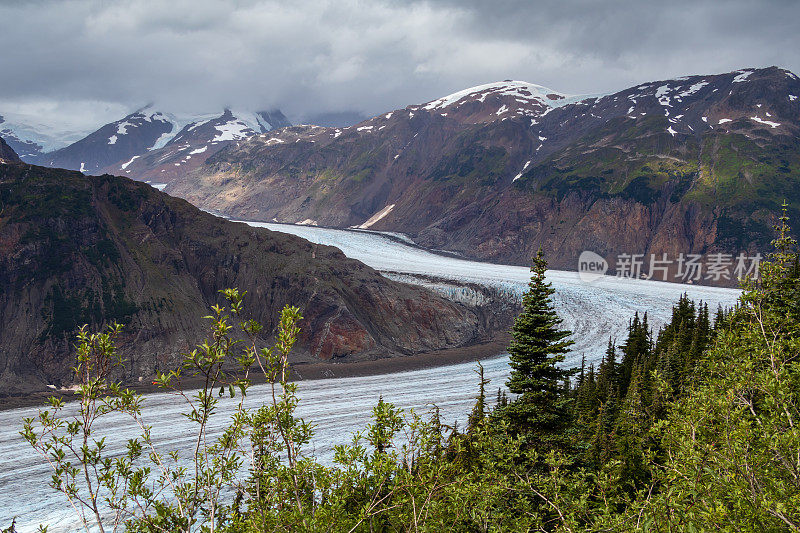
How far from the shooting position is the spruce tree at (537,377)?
19.2 m

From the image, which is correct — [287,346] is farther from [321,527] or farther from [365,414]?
[365,414]

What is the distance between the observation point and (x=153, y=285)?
76625 millimetres

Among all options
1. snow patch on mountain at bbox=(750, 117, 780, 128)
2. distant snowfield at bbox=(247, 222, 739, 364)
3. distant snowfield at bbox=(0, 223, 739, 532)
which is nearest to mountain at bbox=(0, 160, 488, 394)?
distant snowfield at bbox=(0, 223, 739, 532)

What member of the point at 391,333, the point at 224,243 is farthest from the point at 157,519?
the point at 224,243

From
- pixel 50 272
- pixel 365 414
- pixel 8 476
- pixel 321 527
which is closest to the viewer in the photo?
pixel 321 527

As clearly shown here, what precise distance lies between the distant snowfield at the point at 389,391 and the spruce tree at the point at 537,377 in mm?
29942

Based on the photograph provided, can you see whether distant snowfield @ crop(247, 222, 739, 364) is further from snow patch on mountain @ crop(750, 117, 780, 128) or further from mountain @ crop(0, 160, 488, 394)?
snow patch on mountain @ crop(750, 117, 780, 128)

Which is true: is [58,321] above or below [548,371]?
below

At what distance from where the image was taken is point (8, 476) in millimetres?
39938

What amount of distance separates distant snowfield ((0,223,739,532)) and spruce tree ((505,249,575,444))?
29.9 m

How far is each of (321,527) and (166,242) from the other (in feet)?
283

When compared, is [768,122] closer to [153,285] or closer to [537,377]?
[153,285]

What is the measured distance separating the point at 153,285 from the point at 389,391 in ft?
130

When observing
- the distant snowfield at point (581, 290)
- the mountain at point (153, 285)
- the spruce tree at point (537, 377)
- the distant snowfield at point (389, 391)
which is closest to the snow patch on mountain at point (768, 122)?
the distant snowfield at point (581, 290)
